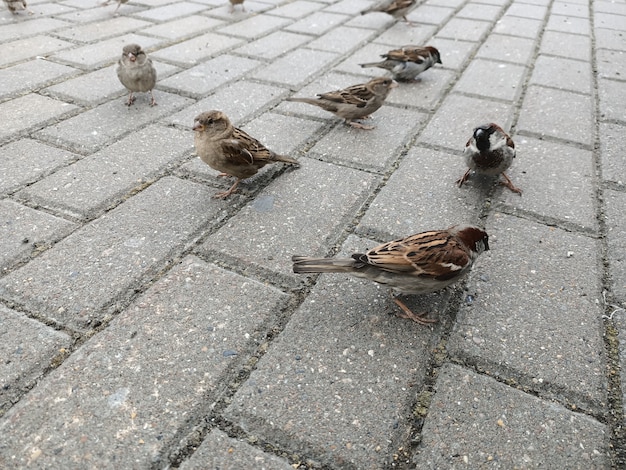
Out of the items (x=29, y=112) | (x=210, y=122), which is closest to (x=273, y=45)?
(x=29, y=112)

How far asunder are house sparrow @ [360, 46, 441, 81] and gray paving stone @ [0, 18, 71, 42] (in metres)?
4.28

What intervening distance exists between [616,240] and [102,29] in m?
6.28

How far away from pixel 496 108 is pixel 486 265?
2450mm

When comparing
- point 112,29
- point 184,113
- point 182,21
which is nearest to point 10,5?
point 112,29

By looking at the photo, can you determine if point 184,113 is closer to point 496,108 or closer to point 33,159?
point 33,159

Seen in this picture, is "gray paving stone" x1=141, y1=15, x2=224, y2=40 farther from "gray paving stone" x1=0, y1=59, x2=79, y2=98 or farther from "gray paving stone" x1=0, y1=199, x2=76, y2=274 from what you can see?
"gray paving stone" x1=0, y1=199, x2=76, y2=274

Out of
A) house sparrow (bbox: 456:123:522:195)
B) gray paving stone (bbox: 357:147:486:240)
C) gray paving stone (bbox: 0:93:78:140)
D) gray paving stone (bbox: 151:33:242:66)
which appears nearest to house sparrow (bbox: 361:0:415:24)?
gray paving stone (bbox: 151:33:242:66)

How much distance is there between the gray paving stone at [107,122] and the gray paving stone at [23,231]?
870mm

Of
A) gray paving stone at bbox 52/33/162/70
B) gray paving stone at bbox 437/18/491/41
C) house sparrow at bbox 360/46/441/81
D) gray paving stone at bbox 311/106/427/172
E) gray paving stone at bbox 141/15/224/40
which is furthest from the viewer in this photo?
gray paving stone at bbox 437/18/491/41

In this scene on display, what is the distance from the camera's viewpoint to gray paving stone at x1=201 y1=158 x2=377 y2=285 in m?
2.82

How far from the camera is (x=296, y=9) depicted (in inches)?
302

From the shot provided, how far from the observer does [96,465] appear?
5.77 feet

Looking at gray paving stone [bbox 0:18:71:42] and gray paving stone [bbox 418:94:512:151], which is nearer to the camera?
gray paving stone [bbox 418:94:512:151]

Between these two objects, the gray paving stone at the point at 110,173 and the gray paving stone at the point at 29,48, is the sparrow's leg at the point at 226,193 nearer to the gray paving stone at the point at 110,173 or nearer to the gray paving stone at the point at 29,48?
the gray paving stone at the point at 110,173
